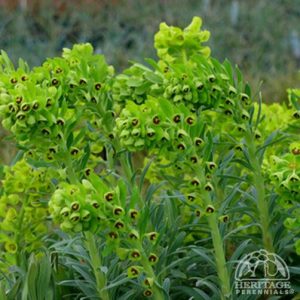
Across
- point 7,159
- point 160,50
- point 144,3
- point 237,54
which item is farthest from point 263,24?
point 160,50

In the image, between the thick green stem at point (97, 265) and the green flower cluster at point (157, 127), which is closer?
the green flower cluster at point (157, 127)

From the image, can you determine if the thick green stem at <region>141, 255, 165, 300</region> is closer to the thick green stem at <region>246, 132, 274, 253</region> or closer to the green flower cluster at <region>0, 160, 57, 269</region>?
the thick green stem at <region>246, 132, 274, 253</region>

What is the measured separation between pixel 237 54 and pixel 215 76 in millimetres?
6558

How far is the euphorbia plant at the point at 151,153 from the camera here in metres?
1.76

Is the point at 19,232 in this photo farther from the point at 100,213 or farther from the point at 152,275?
the point at 100,213

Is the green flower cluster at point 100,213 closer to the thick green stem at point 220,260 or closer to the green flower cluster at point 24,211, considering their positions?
the thick green stem at point 220,260

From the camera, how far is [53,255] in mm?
2240

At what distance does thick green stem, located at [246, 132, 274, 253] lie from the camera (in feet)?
6.84
